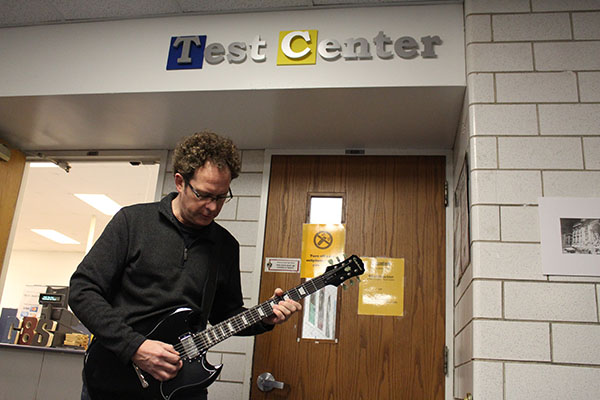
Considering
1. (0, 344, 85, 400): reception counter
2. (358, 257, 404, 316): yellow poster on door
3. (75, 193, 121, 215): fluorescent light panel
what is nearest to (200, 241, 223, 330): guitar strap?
(358, 257, 404, 316): yellow poster on door

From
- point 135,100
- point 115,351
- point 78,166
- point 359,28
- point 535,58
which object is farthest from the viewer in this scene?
point 78,166

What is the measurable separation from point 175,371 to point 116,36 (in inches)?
66.6

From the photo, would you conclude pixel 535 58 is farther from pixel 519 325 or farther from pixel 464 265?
pixel 519 325

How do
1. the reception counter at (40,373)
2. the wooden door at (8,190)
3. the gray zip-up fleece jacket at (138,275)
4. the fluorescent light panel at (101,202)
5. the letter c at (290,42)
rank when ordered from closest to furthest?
the gray zip-up fleece jacket at (138,275) < the letter c at (290,42) < the reception counter at (40,373) < the wooden door at (8,190) < the fluorescent light panel at (101,202)

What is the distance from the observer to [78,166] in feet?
15.9

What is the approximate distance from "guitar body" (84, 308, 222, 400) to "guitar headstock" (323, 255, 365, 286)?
570 mm

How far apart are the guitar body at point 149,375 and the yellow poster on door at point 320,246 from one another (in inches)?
41.0

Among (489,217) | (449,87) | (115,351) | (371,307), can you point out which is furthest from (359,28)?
(115,351)

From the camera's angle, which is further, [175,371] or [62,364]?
[62,364]

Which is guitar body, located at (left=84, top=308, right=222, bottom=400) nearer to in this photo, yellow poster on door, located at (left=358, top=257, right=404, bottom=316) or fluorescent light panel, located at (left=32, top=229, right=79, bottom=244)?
yellow poster on door, located at (left=358, top=257, right=404, bottom=316)

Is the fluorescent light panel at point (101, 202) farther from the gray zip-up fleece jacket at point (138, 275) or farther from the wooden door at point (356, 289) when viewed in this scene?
the gray zip-up fleece jacket at point (138, 275)

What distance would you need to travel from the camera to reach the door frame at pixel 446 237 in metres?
2.39

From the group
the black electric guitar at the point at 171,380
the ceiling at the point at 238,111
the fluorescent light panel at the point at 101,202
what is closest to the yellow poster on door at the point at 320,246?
the ceiling at the point at 238,111

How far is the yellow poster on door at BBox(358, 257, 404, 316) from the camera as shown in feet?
8.21
